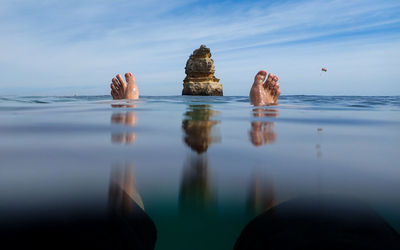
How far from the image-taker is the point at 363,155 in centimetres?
97

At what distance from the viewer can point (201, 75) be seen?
22.6 m

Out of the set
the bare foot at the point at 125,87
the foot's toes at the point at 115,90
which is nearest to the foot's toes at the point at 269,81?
the bare foot at the point at 125,87

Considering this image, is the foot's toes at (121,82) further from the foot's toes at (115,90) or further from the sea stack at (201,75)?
the sea stack at (201,75)

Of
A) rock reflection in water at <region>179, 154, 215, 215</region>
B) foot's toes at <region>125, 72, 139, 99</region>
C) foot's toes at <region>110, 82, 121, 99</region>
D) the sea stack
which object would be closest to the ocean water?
rock reflection in water at <region>179, 154, 215, 215</region>

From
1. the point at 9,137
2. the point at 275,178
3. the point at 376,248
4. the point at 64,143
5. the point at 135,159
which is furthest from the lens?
the point at 9,137

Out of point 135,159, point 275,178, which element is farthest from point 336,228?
point 135,159

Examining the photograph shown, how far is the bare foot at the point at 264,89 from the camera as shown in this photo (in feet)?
16.0

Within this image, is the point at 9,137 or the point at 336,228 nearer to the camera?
the point at 336,228

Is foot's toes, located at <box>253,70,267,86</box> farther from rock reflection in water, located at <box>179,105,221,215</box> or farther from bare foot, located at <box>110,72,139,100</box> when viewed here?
rock reflection in water, located at <box>179,105,221,215</box>

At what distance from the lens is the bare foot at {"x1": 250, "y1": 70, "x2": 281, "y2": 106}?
192 inches

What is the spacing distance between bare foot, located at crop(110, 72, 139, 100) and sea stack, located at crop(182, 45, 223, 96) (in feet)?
52.4

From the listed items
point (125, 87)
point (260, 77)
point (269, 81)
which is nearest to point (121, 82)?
point (125, 87)

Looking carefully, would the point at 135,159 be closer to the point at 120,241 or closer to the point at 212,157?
the point at 212,157

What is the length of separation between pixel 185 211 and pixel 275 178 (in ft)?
0.95
